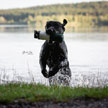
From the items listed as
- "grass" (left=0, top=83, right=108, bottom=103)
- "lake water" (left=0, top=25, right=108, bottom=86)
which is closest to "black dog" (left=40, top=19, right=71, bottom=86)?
"lake water" (left=0, top=25, right=108, bottom=86)

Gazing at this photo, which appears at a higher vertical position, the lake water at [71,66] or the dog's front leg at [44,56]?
the dog's front leg at [44,56]

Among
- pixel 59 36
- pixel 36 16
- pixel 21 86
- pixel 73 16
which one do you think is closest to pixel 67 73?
pixel 59 36

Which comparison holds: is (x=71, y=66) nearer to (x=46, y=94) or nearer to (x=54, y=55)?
(x=54, y=55)

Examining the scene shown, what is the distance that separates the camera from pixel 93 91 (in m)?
8.35

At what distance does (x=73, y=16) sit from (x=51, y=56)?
122 metres

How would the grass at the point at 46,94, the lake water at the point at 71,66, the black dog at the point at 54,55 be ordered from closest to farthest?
the grass at the point at 46,94, the black dog at the point at 54,55, the lake water at the point at 71,66

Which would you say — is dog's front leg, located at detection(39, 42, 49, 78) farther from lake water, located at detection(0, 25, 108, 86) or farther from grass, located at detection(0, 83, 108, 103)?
grass, located at detection(0, 83, 108, 103)

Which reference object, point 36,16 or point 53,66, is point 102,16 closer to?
point 36,16

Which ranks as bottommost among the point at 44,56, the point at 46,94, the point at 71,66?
the point at 71,66

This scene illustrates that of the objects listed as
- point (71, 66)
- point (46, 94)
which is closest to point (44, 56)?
point (46, 94)

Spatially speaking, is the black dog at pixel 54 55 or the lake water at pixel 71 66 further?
the lake water at pixel 71 66

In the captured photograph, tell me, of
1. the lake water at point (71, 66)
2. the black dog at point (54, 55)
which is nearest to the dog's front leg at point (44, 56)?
the black dog at point (54, 55)

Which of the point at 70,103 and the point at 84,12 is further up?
the point at 84,12

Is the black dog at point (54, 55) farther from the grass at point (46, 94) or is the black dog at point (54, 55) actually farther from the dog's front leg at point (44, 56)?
the grass at point (46, 94)
